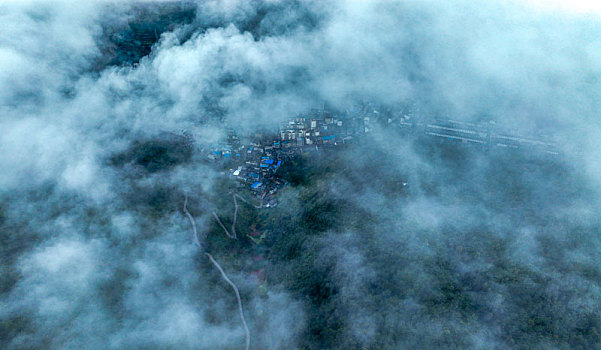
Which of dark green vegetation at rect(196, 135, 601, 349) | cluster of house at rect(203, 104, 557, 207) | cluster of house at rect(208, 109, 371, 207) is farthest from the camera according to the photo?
cluster of house at rect(208, 109, 371, 207)

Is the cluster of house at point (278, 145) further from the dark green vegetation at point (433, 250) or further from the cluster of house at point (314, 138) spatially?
the dark green vegetation at point (433, 250)

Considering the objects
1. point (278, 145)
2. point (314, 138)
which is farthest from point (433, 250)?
point (278, 145)

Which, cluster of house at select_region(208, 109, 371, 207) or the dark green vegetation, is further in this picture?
cluster of house at select_region(208, 109, 371, 207)

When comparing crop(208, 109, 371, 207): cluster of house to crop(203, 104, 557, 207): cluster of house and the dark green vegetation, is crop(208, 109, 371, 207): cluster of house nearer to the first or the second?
crop(203, 104, 557, 207): cluster of house

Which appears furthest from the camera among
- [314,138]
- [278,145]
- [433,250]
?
[314,138]

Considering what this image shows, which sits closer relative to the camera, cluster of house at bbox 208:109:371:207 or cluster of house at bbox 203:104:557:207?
cluster of house at bbox 203:104:557:207

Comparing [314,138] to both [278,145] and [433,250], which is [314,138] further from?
[433,250]

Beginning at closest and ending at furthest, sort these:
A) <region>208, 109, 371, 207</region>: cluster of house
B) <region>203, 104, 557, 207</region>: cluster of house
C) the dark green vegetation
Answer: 1. the dark green vegetation
2. <region>203, 104, 557, 207</region>: cluster of house
3. <region>208, 109, 371, 207</region>: cluster of house

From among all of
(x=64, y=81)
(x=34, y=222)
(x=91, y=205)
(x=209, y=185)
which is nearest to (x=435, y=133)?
(x=209, y=185)

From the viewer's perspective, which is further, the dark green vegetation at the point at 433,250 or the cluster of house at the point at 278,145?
the cluster of house at the point at 278,145

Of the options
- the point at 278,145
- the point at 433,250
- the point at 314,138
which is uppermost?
the point at 314,138

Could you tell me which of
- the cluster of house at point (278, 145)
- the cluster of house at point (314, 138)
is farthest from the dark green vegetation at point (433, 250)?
the cluster of house at point (278, 145)

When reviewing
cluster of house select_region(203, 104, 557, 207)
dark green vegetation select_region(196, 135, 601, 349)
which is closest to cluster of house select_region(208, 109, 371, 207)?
cluster of house select_region(203, 104, 557, 207)
